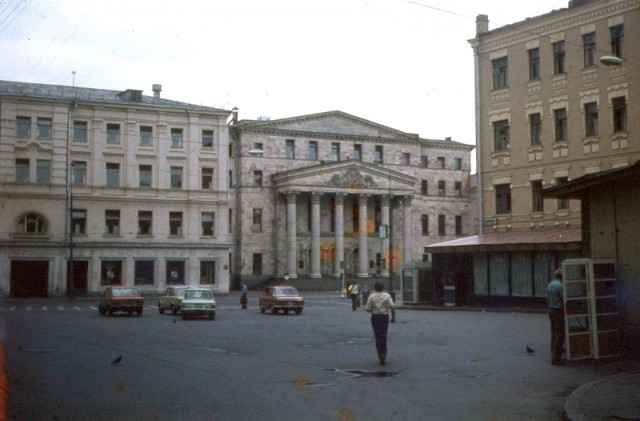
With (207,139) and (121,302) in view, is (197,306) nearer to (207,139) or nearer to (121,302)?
(121,302)

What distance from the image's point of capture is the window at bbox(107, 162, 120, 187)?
64.2 metres

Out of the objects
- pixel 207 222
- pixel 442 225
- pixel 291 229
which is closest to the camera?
pixel 207 222

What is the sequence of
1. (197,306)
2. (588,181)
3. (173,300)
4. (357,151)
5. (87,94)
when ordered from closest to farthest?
1. (588,181)
2. (197,306)
3. (173,300)
4. (87,94)
5. (357,151)

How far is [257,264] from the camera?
273 ft

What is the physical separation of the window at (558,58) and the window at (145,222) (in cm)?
3826

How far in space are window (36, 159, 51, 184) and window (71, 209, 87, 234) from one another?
3.30 m

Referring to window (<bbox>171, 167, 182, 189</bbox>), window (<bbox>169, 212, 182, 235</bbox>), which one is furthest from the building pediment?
window (<bbox>169, 212, 182, 235</bbox>)

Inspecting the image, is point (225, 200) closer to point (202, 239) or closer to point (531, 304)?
point (202, 239)

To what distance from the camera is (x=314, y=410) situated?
10773 mm

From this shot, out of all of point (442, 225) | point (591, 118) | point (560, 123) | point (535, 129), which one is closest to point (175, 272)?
point (535, 129)

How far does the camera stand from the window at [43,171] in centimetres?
6091

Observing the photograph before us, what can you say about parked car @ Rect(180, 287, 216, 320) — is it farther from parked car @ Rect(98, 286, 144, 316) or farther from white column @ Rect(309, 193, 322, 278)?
white column @ Rect(309, 193, 322, 278)

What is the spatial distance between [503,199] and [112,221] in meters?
35.9

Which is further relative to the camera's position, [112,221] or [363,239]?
[363,239]
